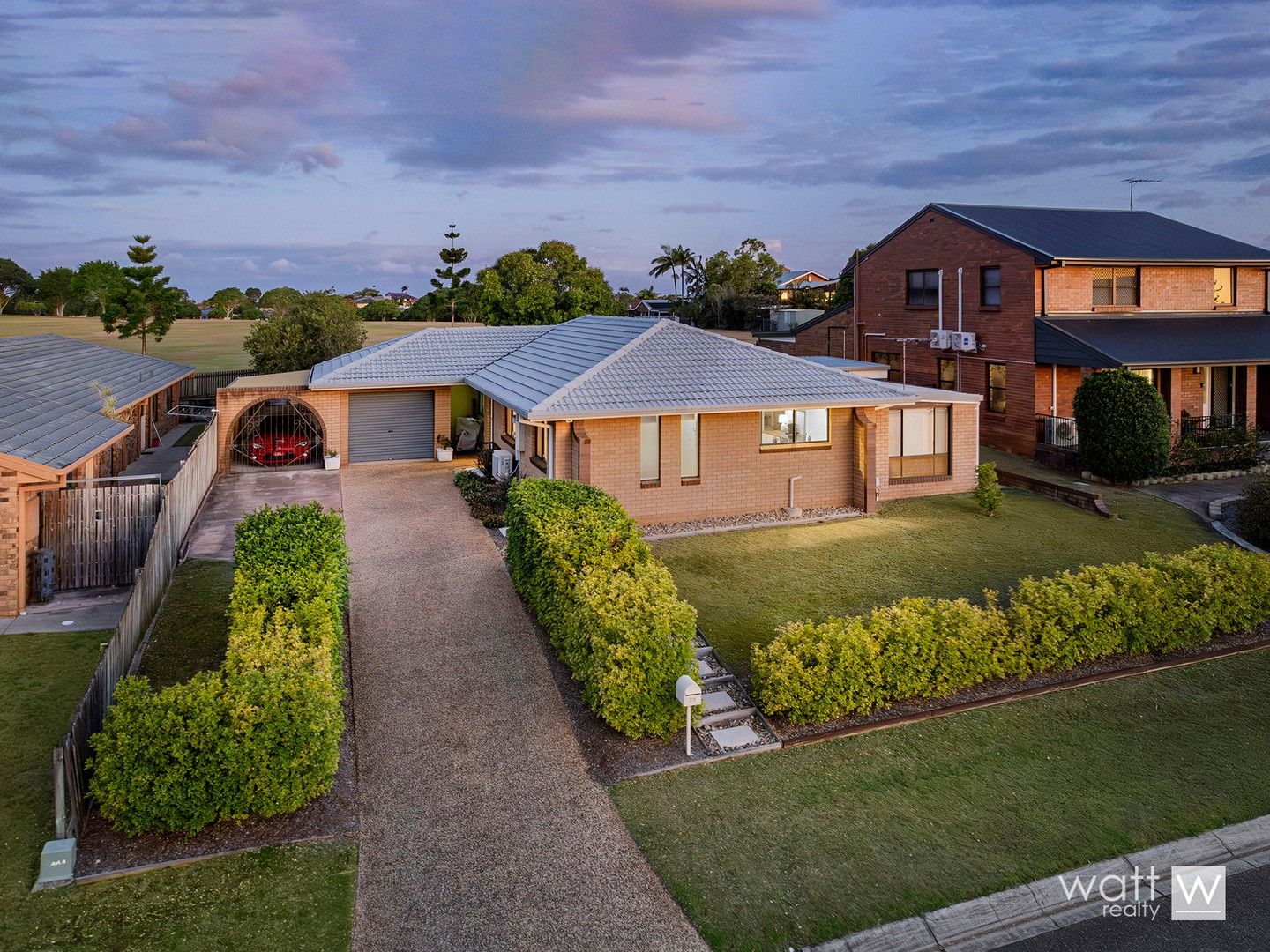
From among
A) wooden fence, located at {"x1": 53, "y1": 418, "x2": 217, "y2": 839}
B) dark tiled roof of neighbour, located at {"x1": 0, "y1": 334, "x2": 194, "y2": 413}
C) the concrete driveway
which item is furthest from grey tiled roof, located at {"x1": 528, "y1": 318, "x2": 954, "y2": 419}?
dark tiled roof of neighbour, located at {"x1": 0, "y1": 334, "x2": 194, "y2": 413}

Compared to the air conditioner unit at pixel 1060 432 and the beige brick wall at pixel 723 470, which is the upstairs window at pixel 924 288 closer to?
the air conditioner unit at pixel 1060 432

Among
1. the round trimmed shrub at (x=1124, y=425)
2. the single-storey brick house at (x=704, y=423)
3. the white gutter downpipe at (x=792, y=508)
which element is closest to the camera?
the single-storey brick house at (x=704, y=423)

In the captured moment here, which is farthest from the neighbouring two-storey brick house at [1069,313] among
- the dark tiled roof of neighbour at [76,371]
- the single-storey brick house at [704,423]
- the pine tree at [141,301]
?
the pine tree at [141,301]

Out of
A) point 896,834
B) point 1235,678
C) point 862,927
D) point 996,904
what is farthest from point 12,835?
point 1235,678

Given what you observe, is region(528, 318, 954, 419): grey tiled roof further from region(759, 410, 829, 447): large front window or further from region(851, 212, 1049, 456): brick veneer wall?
region(851, 212, 1049, 456): brick veneer wall

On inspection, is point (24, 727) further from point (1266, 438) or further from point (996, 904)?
point (1266, 438)

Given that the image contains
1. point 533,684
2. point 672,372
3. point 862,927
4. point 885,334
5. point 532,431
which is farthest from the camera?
point 885,334
